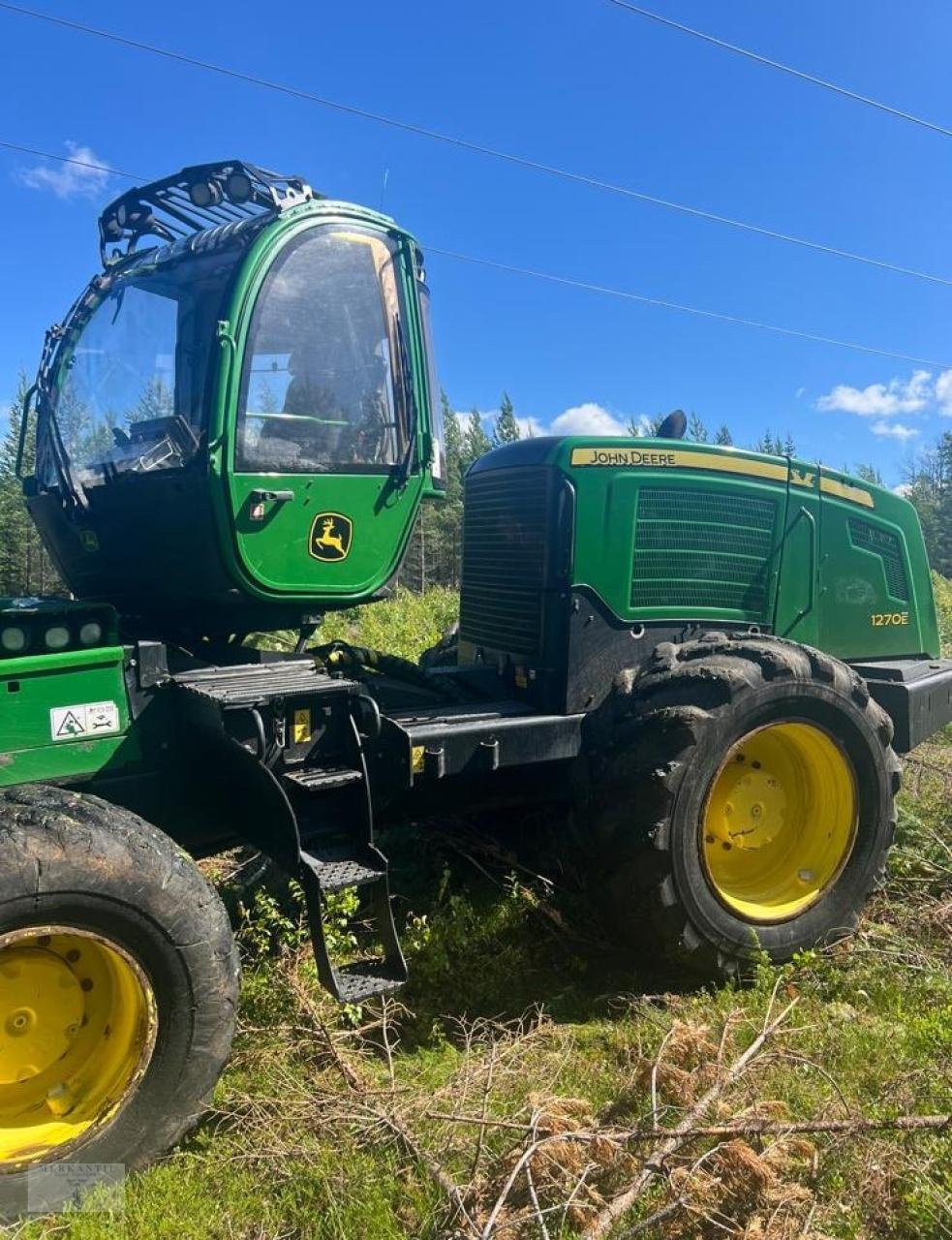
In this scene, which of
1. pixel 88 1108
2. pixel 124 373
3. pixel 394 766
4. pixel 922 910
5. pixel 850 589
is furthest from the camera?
pixel 850 589

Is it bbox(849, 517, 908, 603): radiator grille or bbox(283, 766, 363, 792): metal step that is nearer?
bbox(283, 766, 363, 792): metal step

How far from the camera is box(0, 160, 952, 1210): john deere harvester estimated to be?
9.59 ft

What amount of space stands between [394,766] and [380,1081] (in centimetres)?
111

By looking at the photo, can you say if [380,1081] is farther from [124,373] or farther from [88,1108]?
[124,373]

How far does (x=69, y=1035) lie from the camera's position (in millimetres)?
2963

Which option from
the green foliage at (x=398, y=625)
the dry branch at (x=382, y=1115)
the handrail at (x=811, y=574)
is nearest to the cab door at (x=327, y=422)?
the dry branch at (x=382, y=1115)

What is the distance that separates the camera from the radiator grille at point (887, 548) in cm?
551

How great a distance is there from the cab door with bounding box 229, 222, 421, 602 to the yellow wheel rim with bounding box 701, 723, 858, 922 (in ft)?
6.24

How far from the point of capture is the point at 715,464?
4.86 meters

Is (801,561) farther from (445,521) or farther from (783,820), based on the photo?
(445,521)

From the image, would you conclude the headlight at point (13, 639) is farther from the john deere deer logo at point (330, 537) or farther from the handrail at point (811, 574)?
the handrail at point (811, 574)

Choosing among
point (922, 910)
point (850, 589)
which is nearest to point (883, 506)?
point (850, 589)

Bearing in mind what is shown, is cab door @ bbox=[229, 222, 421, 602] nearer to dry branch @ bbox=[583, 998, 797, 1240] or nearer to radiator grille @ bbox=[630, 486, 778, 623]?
radiator grille @ bbox=[630, 486, 778, 623]

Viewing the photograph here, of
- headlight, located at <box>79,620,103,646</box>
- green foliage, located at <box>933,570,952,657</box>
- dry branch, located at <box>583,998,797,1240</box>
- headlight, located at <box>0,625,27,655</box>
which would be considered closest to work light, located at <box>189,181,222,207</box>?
headlight, located at <box>79,620,103,646</box>
